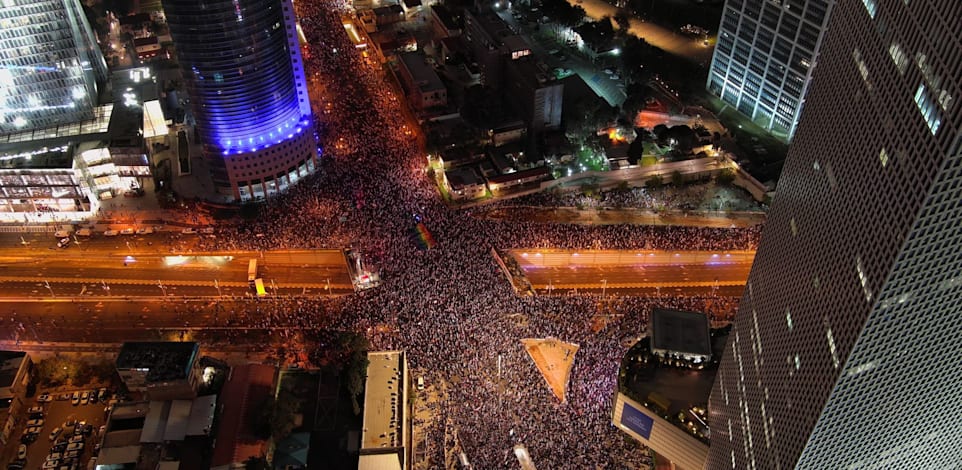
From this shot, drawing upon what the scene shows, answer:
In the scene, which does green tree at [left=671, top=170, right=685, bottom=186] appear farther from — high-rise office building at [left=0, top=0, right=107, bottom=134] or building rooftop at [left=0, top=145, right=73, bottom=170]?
high-rise office building at [left=0, top=0, right=107, bottom=134]

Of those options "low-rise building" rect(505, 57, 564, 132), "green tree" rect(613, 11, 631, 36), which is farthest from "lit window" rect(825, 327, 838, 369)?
"green tree" rect(613, 11, 631, 36)

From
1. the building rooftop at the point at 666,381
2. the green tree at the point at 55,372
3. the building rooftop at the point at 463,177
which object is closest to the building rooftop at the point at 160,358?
the green tree at the point at 55,372

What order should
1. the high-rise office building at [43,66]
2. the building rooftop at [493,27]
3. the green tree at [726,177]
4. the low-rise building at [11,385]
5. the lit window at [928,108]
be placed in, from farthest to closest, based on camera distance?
1. the building rooftop at [493,27]
2. the green tree at [726,177]
3. the high-rise office building at [43,66]
4. the low-rise building at [11,385]
5. the lit window at [928,108]

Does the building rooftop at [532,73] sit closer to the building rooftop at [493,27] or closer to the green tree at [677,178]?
the building rooftop at [493,27]

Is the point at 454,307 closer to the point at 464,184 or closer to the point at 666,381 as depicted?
the point at 666,381

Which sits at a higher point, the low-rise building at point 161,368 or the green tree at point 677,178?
the low-rise building at point 161,368

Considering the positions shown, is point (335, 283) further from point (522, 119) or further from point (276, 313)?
point (522, 119)

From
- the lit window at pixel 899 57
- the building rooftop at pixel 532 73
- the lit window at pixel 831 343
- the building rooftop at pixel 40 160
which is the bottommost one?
the building rooftop at pixel 40 160
